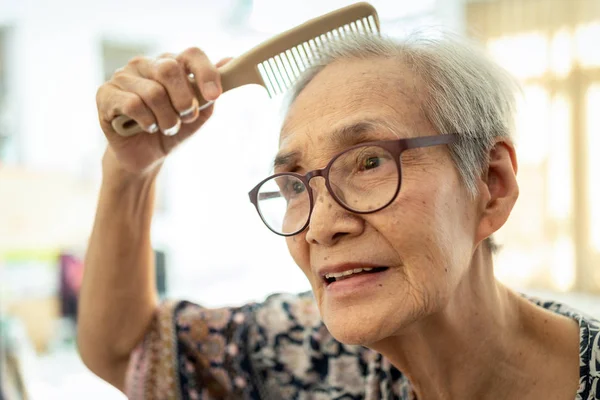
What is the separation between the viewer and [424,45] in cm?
95

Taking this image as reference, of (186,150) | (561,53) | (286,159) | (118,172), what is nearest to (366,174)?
(286,159)

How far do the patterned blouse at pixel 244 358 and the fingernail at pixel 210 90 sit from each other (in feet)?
1.61

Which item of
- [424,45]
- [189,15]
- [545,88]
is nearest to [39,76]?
[189,15]

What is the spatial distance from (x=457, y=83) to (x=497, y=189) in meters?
0.19

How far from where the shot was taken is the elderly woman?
82 cm

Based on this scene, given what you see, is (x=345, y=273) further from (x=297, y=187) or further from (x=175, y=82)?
(x=175, y=82)

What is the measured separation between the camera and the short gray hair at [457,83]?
2.87ft

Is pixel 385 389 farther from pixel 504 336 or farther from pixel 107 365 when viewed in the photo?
pixel 107 365

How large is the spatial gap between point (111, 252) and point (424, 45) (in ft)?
2.36

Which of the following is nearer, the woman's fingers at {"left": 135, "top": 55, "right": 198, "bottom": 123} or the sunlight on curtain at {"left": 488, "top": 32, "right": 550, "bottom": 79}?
the woman's fingers at {"left": 135, "top": 55, "right": 198, "bottom": 123}

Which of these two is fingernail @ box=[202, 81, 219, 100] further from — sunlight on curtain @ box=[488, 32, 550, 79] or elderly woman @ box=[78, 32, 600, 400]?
sunlight on curtain @ box=[488, 32, 550, 79]

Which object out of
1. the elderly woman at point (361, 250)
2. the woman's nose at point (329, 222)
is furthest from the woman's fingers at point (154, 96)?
the woman's nose at point (329, 222)

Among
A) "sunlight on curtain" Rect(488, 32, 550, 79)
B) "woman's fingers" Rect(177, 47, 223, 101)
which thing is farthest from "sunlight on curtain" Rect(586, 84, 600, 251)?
"woman's fingers" Rect(177, 47, 223, 101)

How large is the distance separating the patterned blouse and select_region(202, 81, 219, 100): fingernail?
19.3 inches
